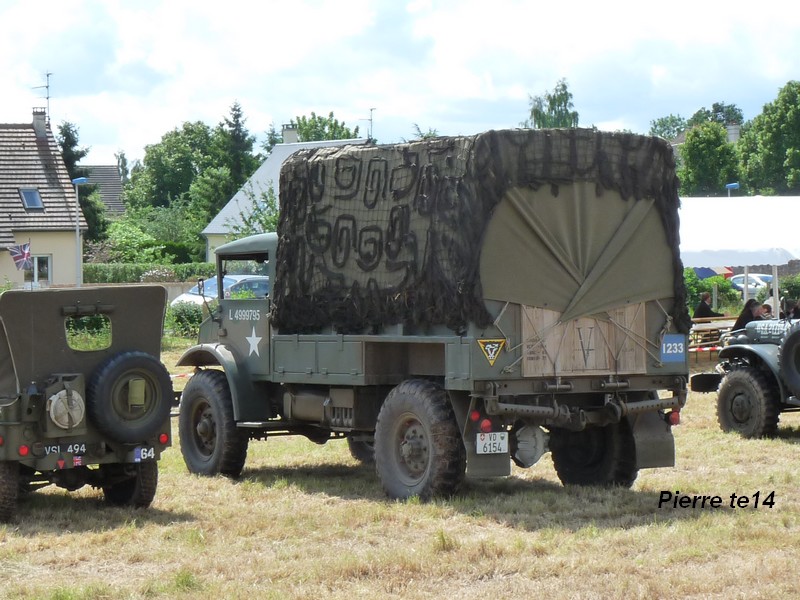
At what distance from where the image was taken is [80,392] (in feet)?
32.4

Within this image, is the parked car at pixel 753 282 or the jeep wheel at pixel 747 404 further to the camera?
the parked car at pixel 753 282

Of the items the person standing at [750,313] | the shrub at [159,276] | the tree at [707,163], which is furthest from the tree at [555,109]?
the person standing at [750,313]

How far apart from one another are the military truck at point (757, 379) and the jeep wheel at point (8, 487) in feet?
27.5

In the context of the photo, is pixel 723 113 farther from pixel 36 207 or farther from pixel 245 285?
pixel 245 285

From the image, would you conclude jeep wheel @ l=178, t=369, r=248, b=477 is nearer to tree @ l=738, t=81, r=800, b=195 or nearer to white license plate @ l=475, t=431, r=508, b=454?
white license plate @ l=475, t=431, r=508, b=454

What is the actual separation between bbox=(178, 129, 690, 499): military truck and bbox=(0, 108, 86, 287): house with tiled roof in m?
32.5

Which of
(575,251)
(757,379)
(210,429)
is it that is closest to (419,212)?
(575,251)

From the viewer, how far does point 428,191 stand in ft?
35.6

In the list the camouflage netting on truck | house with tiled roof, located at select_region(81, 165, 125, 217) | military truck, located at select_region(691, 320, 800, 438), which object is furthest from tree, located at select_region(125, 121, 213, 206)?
the camouflage netting on truck

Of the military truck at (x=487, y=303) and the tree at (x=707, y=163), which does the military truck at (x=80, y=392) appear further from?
the tree at (x=707, y=163)

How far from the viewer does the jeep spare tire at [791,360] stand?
47.4 feet

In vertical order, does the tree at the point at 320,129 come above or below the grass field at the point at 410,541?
above

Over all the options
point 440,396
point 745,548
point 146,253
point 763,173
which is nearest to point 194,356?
point 440,396

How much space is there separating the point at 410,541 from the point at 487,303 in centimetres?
214
